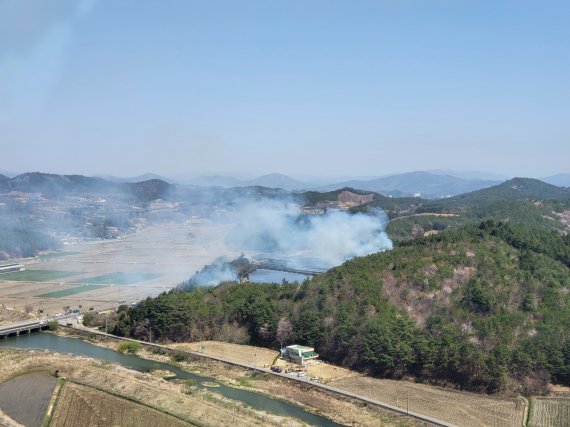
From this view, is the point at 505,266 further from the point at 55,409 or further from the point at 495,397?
the point at 55,409

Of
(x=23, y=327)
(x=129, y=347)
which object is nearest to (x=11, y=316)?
(x=23, y=327)

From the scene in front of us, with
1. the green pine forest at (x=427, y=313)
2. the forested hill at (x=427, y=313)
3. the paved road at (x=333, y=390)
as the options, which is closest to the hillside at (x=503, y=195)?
the green pine forest at (x=427, y=313)

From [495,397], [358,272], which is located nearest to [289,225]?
[358,272]

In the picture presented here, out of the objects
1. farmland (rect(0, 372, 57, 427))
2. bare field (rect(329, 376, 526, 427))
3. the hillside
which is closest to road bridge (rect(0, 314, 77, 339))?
farmland (rect(0, 372, 57, 427))

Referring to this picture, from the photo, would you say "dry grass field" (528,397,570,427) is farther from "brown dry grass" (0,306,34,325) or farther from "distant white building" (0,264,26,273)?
"distant white building" (0,264,26,273)

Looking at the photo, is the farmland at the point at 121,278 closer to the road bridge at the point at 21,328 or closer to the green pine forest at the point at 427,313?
the road bridge at the point at 21,328

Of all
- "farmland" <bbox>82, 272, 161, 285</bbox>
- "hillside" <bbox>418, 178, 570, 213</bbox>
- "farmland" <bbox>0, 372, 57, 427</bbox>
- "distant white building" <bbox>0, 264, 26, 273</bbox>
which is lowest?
"farmland" <bbox>0, 372, 57, 427</bbox>
